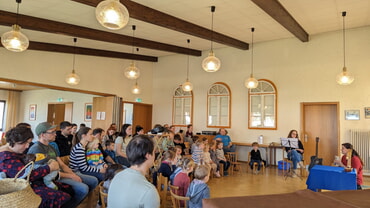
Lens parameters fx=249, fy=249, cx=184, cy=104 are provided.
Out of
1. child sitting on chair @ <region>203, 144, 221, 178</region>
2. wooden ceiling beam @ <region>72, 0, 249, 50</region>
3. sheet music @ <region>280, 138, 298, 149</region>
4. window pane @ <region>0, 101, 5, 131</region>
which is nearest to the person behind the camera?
wooden ceiling beam @ <region>72, 0, 249, 50</region>

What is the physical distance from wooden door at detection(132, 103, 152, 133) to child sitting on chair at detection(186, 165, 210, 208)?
7.56m

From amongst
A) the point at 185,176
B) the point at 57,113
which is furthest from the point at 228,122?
the point at 57,113

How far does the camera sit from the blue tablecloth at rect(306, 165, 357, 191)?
152 inches

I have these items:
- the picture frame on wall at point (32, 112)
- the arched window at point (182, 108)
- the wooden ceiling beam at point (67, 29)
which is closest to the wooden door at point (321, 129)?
the arched window at point (182, 108)

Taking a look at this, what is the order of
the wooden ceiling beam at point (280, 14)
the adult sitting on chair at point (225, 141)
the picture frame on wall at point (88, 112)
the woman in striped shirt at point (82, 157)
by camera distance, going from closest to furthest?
the woman in striped shirt at point (82, 157)
the wooden ceiling beam at point (280, 14)
the adult sitting on chair at point (225, 141)
the picture frame on wall at point (88, 112)

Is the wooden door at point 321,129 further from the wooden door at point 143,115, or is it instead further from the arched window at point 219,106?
the wooden door at point 143,115

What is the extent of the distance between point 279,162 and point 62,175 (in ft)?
20.3

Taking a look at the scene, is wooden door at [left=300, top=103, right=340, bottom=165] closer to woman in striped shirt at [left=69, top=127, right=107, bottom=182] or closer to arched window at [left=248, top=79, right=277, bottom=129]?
arched window at [left=248, top=79, right=277, bottom=129]

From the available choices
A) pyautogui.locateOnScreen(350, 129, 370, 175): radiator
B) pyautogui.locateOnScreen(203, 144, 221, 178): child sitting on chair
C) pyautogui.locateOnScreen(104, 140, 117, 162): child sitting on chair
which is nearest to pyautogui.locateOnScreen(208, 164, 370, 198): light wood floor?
pyautogui.locateOnScreen(203, 144, 221, 178): child sitting on chair

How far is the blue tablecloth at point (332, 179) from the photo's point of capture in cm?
386

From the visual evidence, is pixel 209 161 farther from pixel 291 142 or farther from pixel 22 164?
pixel 22 164

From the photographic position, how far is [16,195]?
1.34 m

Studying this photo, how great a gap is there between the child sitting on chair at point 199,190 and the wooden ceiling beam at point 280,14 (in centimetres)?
333

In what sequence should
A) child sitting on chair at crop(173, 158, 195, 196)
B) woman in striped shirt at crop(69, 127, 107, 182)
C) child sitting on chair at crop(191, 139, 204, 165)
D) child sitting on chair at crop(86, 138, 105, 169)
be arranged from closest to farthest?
child sitting on chair at crop(173, 158, 195, 196)
woman in striped shirt at crop(69, 127, 107, 182)
child sitting on chair at crop(86, 138, 105, 169)
child sitting on chair at crop(191, 139, 204, 165)
